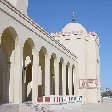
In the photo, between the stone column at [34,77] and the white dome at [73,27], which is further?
the white dome at [73,27]

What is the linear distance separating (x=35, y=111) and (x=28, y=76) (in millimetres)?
13121

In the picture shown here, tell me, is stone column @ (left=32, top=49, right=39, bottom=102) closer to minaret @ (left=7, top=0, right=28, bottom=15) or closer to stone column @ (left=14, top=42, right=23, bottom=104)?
stone column @ (left=14, top=42, right=23, bottom=104)

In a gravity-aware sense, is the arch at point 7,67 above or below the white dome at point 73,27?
below

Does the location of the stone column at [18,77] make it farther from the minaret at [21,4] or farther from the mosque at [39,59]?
the minaret at [21,4]

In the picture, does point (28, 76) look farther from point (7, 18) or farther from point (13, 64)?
point (7, 18)

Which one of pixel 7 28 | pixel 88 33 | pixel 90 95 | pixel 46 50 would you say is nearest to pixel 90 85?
pixel 90 95

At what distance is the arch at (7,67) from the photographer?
921 inches

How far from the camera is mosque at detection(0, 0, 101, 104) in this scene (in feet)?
71.5

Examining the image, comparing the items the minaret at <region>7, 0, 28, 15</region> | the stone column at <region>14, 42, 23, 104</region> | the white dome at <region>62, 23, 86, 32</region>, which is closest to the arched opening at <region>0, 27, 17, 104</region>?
the stone column at <region>14, 42, 23, 104</region>

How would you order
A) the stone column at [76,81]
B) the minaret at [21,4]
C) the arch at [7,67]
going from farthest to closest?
the stone column at [76,81] → the minaret at [21,4] → the arch at [7,67]

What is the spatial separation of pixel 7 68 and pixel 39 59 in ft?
29.6

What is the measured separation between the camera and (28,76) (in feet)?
115

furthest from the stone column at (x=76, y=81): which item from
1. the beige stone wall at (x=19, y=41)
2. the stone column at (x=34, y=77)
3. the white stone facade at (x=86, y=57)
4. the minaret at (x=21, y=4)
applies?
the stone column at (x=34, y=77)

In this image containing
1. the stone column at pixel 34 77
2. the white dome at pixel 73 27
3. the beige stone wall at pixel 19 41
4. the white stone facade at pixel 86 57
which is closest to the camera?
the beige stone wall at pixel 19 41
